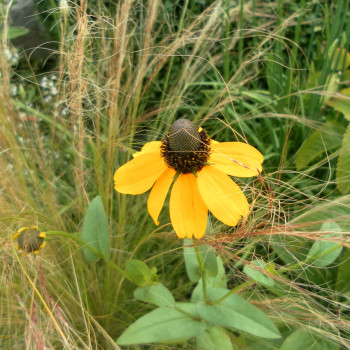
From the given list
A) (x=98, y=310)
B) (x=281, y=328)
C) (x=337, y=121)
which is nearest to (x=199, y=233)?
(x=281, y=328)

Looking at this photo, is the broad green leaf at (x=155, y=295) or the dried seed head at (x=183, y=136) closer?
the dried seed head at (x=183, y=136)

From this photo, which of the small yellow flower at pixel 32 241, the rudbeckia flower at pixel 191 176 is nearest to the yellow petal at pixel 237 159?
the rudbeckia flower at pixel 191 176

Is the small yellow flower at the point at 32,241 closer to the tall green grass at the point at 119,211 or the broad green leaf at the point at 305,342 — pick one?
the tall green grass at the point at 119,211

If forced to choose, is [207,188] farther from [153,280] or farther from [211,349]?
[211,349]

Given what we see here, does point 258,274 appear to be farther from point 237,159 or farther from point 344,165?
point 344,165

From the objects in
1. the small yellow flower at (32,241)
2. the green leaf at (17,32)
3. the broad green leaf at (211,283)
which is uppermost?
the green leaf at (17,32)

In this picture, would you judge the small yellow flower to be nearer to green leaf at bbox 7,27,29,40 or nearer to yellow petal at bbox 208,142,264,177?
yellow petal at bbox 208,142,264,177

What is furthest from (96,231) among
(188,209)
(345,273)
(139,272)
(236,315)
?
(345,273)
